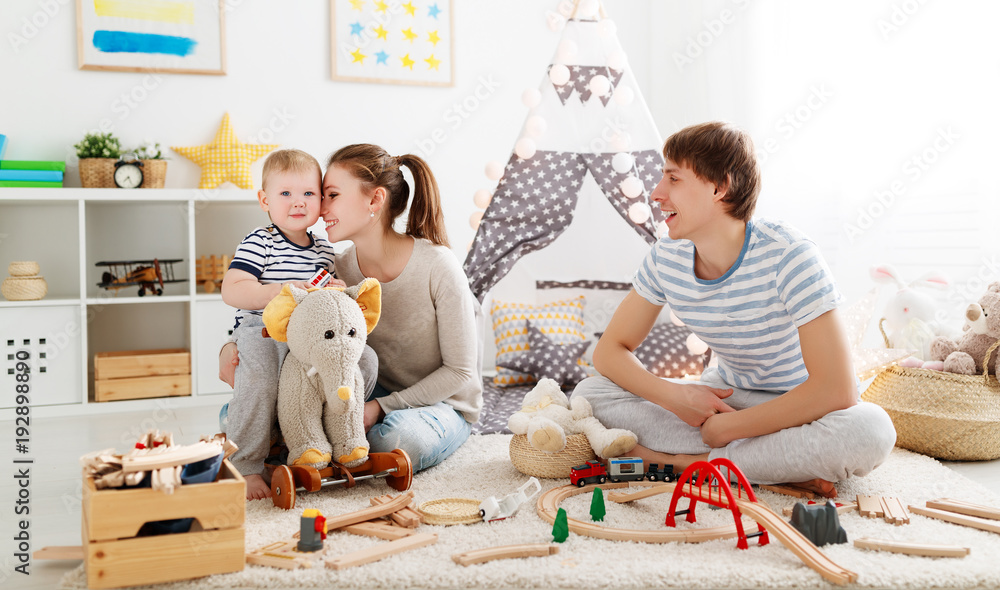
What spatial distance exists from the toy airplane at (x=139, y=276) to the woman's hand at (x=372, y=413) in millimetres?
1688

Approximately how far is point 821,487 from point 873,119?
1567 mm

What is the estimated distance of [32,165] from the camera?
2896mm

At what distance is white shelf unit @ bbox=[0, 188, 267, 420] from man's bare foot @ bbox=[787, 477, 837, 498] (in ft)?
7.40

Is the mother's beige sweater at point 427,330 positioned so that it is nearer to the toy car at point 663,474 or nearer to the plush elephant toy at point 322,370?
the plush elephant toy at point 322,370

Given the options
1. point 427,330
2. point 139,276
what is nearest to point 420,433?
point 427,330

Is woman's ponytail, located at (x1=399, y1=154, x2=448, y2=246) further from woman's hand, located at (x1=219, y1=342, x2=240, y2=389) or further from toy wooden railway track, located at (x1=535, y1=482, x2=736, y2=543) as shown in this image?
toy wooden railway track, located at (x1=535, y1=482, x2=736, y2=543)

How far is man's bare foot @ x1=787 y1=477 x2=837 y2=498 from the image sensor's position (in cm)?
162

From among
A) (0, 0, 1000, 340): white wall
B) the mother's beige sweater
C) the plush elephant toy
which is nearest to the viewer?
the plush elephant toy

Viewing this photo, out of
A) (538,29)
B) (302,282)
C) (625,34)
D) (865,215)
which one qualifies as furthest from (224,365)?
(625,34)

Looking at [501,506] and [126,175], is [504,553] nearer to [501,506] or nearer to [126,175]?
[501,506]

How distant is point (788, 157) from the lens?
2.99 m

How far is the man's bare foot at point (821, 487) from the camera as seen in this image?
162 centimetres

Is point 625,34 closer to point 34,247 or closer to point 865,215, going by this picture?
point 865,215

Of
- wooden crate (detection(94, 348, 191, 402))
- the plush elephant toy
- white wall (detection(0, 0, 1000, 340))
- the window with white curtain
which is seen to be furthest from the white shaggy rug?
wooden crate (detection(94, 348, 191, 402))
